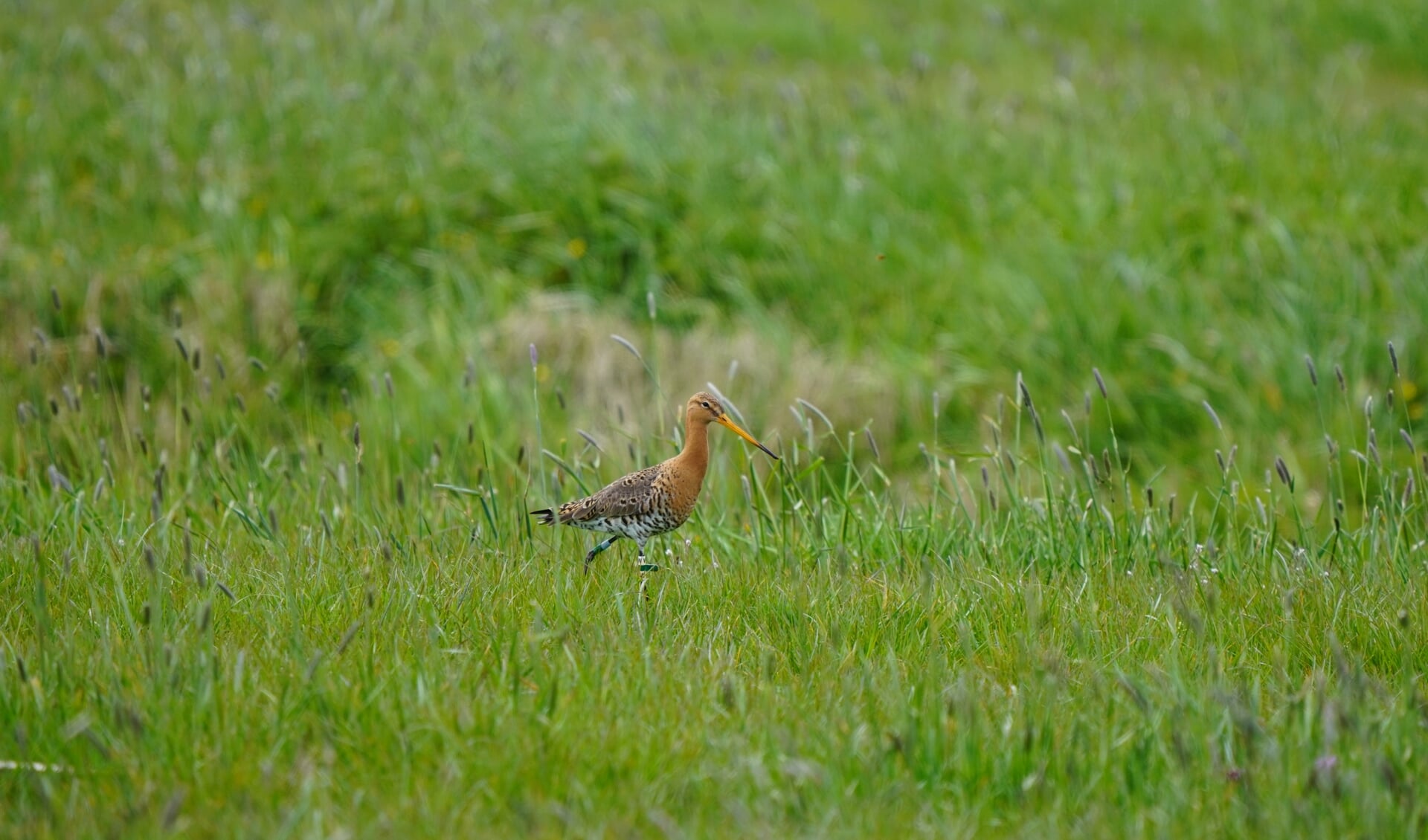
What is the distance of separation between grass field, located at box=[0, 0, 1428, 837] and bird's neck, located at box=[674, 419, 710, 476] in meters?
0.25

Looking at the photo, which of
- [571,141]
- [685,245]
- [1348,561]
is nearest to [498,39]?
[571,141]

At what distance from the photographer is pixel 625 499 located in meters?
3.75

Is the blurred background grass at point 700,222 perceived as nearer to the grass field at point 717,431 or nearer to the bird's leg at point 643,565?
the grass field at point 717,431

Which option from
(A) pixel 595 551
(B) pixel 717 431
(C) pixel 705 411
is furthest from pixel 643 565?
(B) pixel 717 431

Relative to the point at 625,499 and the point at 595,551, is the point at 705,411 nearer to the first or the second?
the point at 625,499

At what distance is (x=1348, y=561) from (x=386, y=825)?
3081 millimetres

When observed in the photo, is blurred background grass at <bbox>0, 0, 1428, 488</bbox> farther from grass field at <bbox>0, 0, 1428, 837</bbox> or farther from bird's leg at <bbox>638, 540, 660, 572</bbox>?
bird's leg at <bbox>638, 540, 660, 572</bbox>

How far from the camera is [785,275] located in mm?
8305

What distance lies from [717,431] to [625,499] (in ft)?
8.41

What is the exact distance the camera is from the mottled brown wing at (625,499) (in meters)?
3.71

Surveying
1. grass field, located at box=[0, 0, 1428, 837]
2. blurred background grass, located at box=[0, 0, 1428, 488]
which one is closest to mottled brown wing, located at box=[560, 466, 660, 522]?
grass field, located at box=[0, 0, 1428, 837]

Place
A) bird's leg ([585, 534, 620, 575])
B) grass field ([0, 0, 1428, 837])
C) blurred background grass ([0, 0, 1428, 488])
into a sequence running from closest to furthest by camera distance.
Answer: grass field ([0, 0, 1428, 837]) → bird's leg ([585, 534, 620, 575]) → blurred background grass ([0, 0, 1428, 488])

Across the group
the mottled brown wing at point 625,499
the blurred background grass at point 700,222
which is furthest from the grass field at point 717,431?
the mottled brown wing at point 625,499

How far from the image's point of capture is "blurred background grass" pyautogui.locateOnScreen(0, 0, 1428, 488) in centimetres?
755
